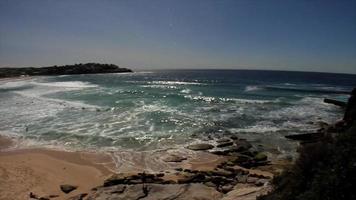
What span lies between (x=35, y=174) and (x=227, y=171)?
9.59 m

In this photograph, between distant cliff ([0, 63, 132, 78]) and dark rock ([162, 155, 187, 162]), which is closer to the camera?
dark rock ([162, 155, 187, 162])

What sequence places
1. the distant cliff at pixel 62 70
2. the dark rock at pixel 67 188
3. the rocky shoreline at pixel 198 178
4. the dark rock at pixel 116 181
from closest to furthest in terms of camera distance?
1. the rocky shoreline at pixel 198 178
2. the dark rock at pixel 116 181
3. the dark rock at pixel 67 188
4. the distant cliff at pixel 62 70

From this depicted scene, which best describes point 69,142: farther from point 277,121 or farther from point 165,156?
point 277,121

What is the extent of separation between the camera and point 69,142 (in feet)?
69.3

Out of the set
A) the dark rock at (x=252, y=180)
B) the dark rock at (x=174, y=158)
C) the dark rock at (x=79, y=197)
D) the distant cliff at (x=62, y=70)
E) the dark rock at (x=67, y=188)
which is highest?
the distant cliff at (x=62, y=70)

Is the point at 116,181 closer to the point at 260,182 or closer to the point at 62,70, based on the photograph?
the point at 260,182

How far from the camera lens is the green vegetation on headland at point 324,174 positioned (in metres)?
5.80

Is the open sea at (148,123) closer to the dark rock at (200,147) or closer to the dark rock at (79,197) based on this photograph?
the dark rock at (200,147)

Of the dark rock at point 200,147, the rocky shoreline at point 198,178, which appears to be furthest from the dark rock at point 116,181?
the dark rock at point 200,147

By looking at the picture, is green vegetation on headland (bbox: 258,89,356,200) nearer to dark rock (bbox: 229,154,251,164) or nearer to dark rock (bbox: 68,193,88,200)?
dark rock (bbox: 68,193,88,200)

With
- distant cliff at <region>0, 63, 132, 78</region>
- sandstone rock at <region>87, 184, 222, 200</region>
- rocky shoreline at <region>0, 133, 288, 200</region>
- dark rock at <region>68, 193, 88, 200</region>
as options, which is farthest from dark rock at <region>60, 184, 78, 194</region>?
distant cliff at <region>0, 63, 132, 78</region>

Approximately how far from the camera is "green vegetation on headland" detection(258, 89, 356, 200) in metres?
5.80

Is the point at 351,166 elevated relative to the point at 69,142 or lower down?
elevated

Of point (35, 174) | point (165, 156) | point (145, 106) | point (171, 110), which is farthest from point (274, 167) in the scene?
point (145, 106)
